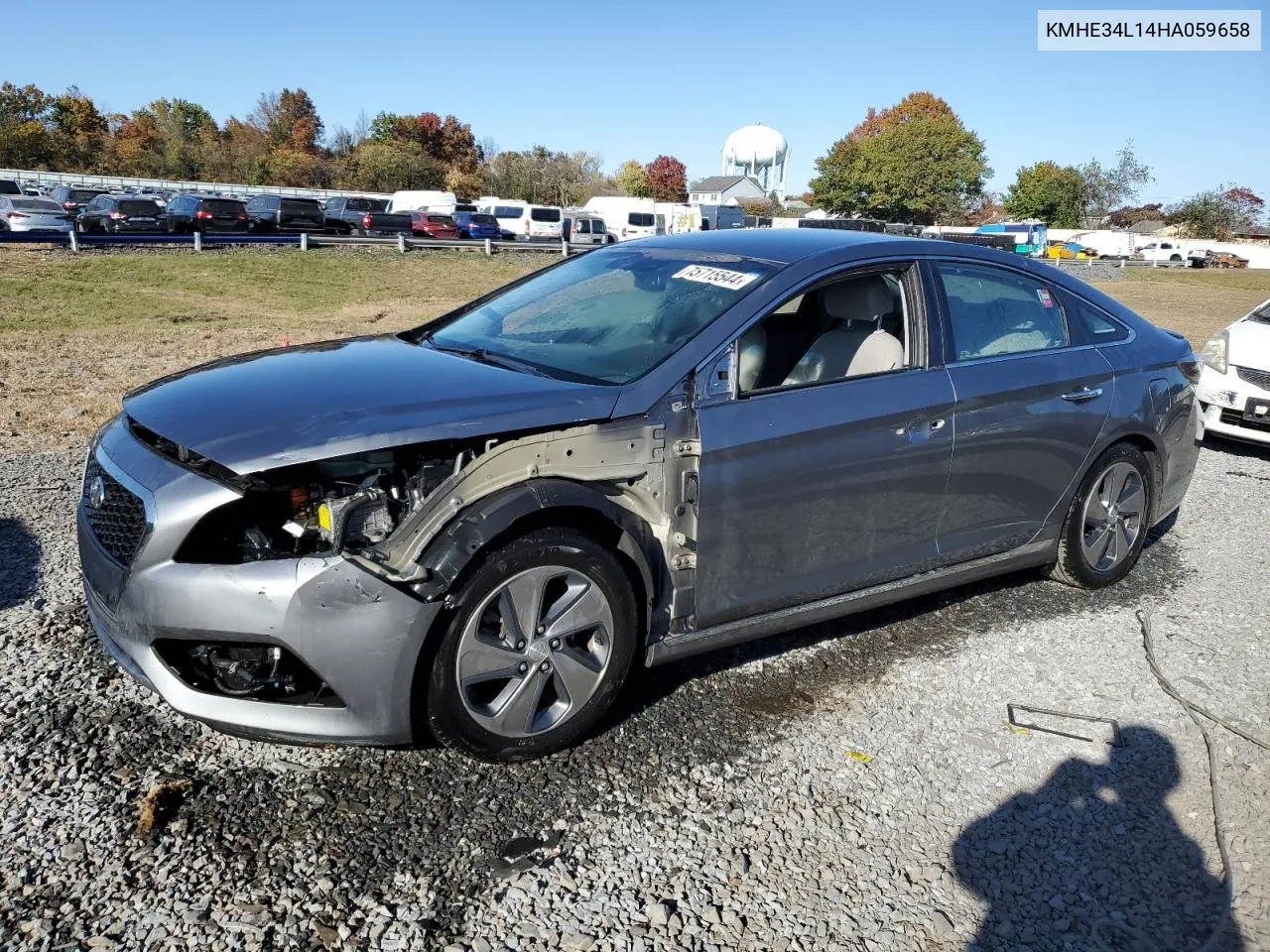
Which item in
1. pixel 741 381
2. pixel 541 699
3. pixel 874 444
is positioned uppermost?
pixel 741 381

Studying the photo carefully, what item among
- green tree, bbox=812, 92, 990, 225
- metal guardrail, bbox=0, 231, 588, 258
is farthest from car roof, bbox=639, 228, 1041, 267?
green tree, bbox=812, 92, 990, 225

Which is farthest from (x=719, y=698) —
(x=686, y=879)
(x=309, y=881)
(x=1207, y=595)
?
(x=1207, y=595)

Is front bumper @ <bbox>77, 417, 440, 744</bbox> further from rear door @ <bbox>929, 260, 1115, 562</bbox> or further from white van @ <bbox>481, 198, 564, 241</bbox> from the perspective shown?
white van @ <bbox>481, 198, 564, 241</bbox>

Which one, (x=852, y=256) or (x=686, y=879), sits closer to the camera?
(x=686, y=879)

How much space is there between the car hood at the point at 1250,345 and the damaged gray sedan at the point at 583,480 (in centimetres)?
447

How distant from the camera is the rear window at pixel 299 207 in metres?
36.1

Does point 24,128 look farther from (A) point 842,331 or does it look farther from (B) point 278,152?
(A) point 842,331

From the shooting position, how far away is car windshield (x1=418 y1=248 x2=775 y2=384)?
365 cm

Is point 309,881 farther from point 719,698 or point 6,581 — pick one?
point 6,581

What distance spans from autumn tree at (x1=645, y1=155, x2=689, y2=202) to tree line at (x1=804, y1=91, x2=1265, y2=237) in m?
17.8

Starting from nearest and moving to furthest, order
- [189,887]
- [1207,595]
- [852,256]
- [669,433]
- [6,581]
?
[189,887]
[669,433]
[852,256]
[6,581]
[1207,595]

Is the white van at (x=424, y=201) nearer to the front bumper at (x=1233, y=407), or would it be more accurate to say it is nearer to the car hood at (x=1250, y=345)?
the car hood at (x=1250, y=345)

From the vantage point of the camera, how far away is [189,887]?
2578 millimetres

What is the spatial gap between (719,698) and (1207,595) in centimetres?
299
